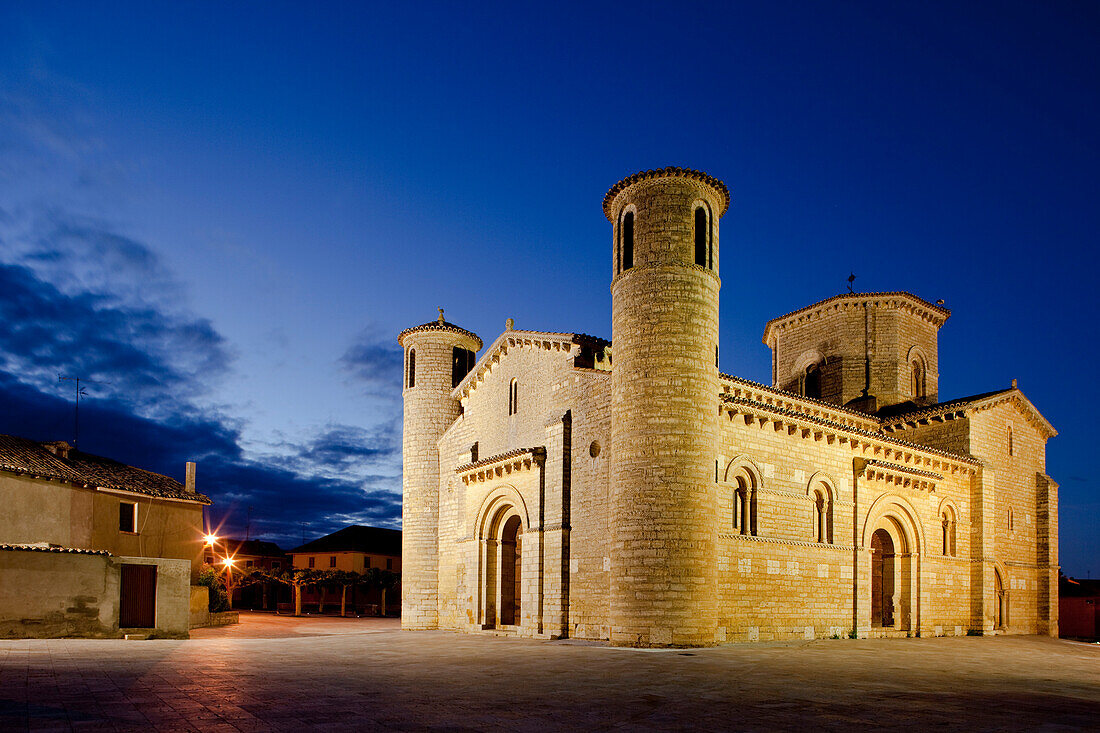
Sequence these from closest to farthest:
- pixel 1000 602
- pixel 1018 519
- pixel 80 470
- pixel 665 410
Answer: pixel 665 410
pixel 1000 602
pixel 80 470
pixel 1018 519

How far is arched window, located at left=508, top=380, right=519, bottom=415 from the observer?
26.9 m

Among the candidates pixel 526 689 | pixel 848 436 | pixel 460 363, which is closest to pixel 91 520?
pixel 460 363

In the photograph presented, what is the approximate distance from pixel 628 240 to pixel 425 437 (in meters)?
13.9

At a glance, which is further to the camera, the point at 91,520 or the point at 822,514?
the point at 91,520

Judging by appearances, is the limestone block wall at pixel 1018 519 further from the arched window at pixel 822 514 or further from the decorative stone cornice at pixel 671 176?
the decorative stone cornice at pixel 671 176

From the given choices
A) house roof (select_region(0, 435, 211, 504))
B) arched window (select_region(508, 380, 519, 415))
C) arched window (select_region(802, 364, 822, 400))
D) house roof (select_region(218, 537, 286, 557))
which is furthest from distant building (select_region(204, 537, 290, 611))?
arched window (select_region(802, 364, 822, 400))

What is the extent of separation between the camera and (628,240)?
22.0 m

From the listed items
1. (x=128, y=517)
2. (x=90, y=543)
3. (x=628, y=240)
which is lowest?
(x=90, y=543)

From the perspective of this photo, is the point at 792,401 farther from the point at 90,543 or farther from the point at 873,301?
the point at 90,543

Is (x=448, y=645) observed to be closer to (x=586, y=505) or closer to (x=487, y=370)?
(x=586, y=505)

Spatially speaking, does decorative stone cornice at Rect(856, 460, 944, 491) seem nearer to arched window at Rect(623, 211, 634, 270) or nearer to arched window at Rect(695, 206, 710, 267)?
arched window at Rect(695, 206, 710, 267)

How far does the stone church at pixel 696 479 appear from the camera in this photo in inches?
777

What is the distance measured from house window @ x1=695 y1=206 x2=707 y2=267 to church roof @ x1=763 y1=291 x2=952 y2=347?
1496cm

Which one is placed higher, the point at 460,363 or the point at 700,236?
the point at 700,236
